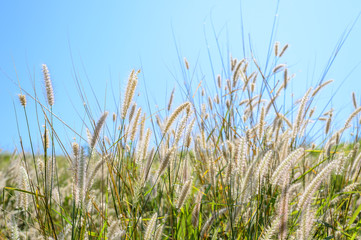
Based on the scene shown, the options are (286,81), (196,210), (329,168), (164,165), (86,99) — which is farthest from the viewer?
(286,81)

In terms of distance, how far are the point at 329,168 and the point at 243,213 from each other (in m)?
0.56

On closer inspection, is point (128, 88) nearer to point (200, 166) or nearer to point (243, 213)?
point (243, 213)

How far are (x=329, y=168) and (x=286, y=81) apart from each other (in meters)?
1.48

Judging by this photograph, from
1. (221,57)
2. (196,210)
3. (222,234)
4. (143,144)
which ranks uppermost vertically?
(221,57)

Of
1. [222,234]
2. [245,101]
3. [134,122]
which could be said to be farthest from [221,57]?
[222,234]

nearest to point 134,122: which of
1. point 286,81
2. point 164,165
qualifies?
point 164,165

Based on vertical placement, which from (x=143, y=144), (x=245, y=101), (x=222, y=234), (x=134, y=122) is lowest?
(x=222, y=234)

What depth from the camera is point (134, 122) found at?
1677 millimetres

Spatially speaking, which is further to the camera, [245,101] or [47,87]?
[245,101]

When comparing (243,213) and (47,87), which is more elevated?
(47,87)

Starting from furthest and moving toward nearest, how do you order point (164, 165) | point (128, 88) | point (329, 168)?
point (128, 88)
point (164, 165)
point (329, 168)

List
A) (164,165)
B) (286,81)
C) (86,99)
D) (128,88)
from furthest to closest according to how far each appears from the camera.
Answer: (286,81) → (86,99) → (128,88) → (164,165)

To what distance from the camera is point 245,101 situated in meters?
2.84

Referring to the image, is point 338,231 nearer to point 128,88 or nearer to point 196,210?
point 196,210
